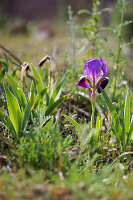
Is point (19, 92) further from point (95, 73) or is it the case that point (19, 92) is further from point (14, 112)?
point (95, 73)

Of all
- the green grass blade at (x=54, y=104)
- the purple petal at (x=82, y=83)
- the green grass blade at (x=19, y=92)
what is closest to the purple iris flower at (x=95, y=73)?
the purple petal at (x=82, y=83)

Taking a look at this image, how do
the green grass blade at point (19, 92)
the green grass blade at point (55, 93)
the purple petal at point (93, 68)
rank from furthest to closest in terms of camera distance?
the green grass blade at point (55, 93)
the green grass blade at point (19, 92)
the purple petal at point (93, 68)

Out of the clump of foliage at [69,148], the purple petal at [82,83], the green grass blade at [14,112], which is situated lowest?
the clump of foliage at [69,148]

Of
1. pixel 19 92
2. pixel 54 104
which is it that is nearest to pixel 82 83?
pixel 54 104

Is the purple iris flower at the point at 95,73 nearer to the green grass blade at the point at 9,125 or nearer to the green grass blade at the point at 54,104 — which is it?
the green grass blade at the point at 54,104

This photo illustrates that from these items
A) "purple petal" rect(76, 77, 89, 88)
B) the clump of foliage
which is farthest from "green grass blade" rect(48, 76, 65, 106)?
"purple petal" rect(76, 77, 89, 88)

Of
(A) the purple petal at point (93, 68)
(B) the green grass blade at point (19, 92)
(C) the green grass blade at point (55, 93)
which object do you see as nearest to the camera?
(A) the purple petal at point (93, 68)

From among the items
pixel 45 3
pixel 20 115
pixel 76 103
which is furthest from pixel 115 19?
pixel 45 3

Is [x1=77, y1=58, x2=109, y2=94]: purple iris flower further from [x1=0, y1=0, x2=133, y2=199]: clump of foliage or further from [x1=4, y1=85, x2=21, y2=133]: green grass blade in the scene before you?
[x1=4, y1=85, x2=21, y2=133]: green grass blade
